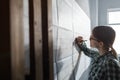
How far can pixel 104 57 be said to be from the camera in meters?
1.67

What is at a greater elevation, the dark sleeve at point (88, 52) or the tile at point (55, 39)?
the tile at point (55, 39)

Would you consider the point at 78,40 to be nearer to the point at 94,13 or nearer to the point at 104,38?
the point at 104,38

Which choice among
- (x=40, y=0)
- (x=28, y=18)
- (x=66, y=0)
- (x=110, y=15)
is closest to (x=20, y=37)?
(x=28, y=18)

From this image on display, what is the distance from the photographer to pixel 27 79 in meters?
0.74

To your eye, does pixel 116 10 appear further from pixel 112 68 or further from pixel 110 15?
pixel 112 68

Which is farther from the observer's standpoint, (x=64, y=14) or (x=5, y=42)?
(x=64, y=14)

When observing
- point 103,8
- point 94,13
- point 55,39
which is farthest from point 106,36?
point 103,8

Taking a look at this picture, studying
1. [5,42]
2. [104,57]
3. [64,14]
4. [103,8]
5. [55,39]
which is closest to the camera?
[5,42]

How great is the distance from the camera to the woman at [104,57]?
60.9 inches

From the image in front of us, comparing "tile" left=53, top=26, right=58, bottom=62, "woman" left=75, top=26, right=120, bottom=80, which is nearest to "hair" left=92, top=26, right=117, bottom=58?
"woman" left=75, top=26, right=120, bottom=80

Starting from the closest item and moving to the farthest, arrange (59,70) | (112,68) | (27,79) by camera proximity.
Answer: (27,79), (59,70), (112,68)

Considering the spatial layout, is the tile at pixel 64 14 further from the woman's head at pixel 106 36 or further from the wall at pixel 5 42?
the wall at pixel 5 42

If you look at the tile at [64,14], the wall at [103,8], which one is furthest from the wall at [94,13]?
the tile at [64,14]

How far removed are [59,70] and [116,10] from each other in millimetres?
3597
